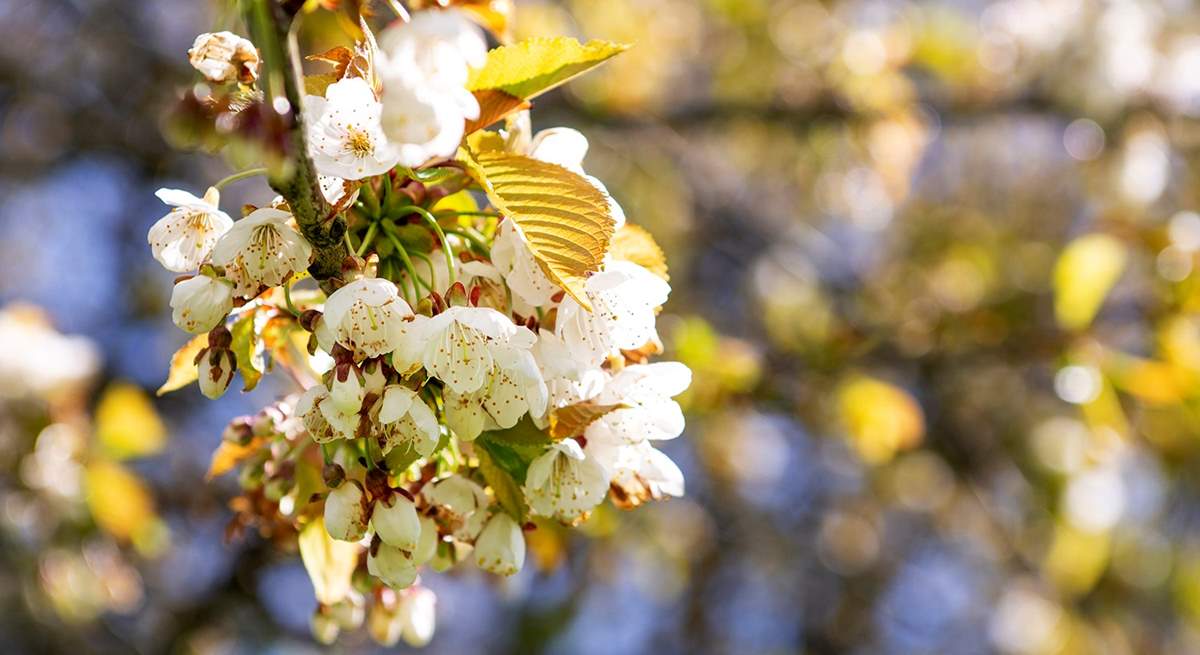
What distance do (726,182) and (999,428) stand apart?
78.0 inches

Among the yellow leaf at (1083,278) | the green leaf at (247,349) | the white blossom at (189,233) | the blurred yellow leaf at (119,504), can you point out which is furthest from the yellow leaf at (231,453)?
the yellow leaf at (1083,278)

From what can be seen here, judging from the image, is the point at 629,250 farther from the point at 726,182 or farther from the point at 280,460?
the point at 726,182

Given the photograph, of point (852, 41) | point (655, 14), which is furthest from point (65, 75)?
point (852, 41)

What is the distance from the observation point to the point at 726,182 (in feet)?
19.0

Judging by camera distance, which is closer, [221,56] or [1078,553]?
[221,56]

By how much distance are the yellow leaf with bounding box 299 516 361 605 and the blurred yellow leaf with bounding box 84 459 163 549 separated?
5.49 ft

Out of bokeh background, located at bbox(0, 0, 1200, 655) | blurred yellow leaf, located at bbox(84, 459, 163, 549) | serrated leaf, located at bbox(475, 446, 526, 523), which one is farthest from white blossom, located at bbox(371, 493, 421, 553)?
blurred yellow leaf, located at bbox(84, 459, 163, 549)

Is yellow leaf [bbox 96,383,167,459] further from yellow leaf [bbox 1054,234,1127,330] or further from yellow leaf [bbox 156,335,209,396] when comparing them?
yellow leaf [bbox 1054,234,1127,330]

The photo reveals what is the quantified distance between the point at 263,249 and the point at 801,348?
2454 mm

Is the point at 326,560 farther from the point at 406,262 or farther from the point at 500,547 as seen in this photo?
the point at 406,262

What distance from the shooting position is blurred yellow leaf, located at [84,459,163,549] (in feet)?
9.37

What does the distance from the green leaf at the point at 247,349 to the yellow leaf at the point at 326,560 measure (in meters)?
0.24

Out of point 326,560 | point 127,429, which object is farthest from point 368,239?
point 127,429

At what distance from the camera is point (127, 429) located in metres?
2.91
